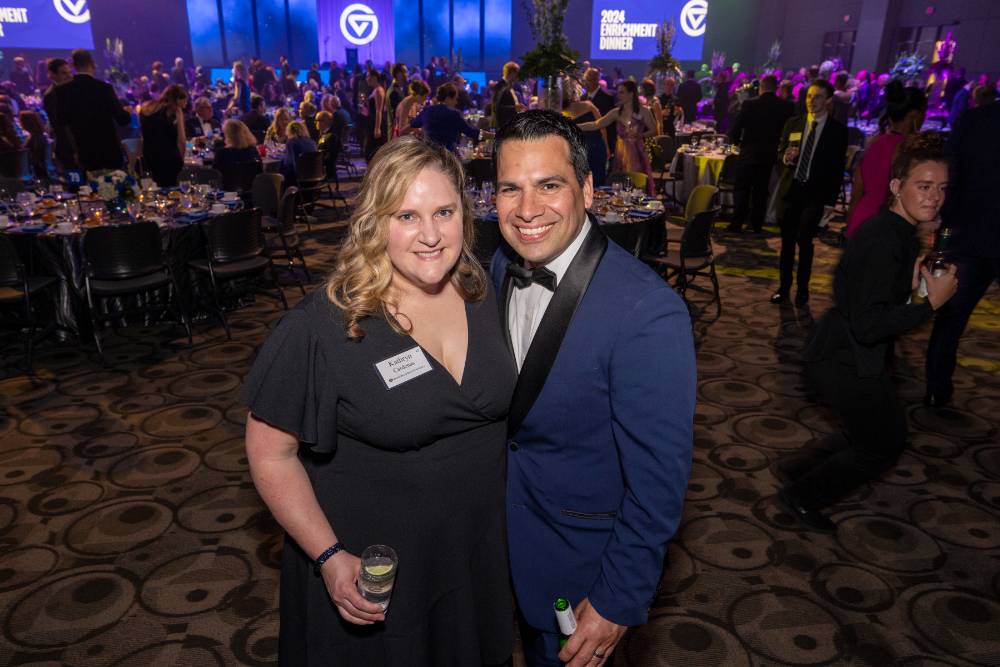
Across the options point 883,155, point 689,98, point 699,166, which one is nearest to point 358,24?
point 689,98

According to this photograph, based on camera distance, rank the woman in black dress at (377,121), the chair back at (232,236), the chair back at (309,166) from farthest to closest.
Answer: the woman in black dress at (377,121), the chair back at (309,166), the chair back at (232,236)

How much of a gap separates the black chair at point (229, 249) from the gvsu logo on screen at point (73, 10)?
55.3 ft

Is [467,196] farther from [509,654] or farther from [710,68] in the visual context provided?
[710,68]

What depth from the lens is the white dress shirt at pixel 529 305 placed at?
1.51 meters

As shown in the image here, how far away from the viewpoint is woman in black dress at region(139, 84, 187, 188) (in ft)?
23.1

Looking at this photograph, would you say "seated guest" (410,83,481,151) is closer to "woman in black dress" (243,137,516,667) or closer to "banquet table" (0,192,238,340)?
"banquet table" (0,192,238,340)

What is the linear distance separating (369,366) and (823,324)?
201 centimetres

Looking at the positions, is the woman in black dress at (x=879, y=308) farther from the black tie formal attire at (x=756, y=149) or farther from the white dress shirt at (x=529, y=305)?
the black tie formal attire at (x=756, y=149)

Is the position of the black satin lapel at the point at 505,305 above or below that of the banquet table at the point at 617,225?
above

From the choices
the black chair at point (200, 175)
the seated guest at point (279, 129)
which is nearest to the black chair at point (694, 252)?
the black chair at point (200, 175)

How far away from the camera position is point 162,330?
18.3ft

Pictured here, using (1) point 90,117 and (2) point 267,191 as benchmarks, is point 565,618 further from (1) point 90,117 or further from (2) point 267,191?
(1) point 90,117

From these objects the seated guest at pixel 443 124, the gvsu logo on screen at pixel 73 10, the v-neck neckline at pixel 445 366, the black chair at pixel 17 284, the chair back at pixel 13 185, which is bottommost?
the black chair at pixel 17 284

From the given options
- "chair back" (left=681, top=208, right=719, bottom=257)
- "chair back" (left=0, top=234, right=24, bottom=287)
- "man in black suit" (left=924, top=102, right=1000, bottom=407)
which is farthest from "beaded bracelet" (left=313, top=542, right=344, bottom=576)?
"chair back" (left=681, top=208, right=719, bottom=257)
